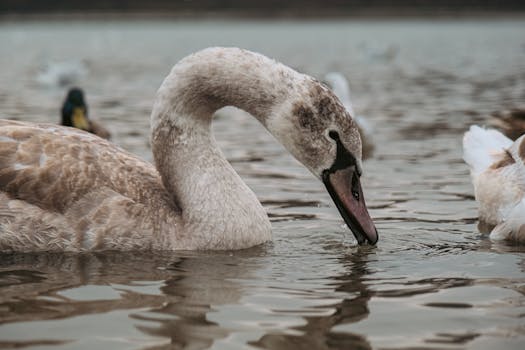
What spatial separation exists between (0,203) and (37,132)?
24.8 inches

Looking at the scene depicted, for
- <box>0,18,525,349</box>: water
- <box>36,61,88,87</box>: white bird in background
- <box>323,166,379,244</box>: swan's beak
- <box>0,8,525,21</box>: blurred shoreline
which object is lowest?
<box>0,18,525,349</box>: water

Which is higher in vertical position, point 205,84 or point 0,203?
point 205,84

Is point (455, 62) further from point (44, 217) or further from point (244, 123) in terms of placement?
point (44, 217)

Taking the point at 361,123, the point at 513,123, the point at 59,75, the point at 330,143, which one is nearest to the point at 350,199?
the point at 330,143

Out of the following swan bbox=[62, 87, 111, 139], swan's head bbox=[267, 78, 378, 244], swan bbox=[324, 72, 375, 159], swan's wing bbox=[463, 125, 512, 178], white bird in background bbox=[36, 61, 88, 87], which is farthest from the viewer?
white bird in background bbox=[36, 61, 88, 87]

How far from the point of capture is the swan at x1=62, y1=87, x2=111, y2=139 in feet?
44.0

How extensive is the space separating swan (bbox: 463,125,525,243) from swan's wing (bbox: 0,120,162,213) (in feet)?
8.72

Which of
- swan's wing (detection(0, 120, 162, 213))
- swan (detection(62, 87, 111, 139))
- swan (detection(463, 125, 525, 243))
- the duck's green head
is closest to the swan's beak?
swan (detection(463, 125, 525, 243))

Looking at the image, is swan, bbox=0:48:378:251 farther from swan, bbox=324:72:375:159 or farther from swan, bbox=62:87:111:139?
swan, bbox=62:87:111:139

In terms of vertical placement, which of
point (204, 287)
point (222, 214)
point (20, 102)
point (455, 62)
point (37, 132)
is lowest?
point (204, 287)

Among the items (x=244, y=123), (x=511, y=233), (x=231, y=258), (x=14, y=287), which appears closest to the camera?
(x=14, y=287)

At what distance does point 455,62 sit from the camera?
36031 millimetres

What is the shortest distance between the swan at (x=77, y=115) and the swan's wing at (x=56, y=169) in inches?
255

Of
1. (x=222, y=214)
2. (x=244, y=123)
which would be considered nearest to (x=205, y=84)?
(x=222, y=214)
